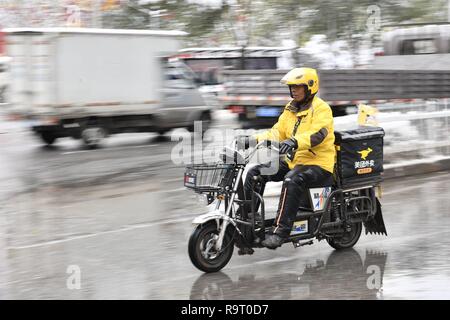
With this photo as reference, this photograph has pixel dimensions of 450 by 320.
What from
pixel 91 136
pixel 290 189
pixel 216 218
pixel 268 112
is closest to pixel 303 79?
pixel 290 189

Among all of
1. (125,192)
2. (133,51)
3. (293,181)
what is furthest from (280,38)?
(293,181)

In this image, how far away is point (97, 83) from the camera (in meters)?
18.7

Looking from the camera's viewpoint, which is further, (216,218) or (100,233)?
(100,233)

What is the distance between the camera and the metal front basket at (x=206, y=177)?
6.63 metres

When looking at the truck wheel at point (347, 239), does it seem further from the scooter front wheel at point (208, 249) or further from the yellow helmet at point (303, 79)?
the yellow helmet at point (303, 79)

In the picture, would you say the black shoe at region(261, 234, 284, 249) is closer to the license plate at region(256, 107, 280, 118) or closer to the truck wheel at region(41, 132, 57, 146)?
the license plate at region(256, 107, 280, 118)

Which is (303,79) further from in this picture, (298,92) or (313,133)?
(313,133)

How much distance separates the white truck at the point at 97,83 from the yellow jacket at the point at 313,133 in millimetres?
11541

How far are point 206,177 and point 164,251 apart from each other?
1.53 m

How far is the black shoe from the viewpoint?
6848 mm

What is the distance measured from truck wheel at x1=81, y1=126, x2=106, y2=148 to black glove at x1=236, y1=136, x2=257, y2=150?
462 inches

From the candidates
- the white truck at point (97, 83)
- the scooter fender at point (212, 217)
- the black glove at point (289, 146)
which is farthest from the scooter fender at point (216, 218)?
the white truck at point (97, 83)
